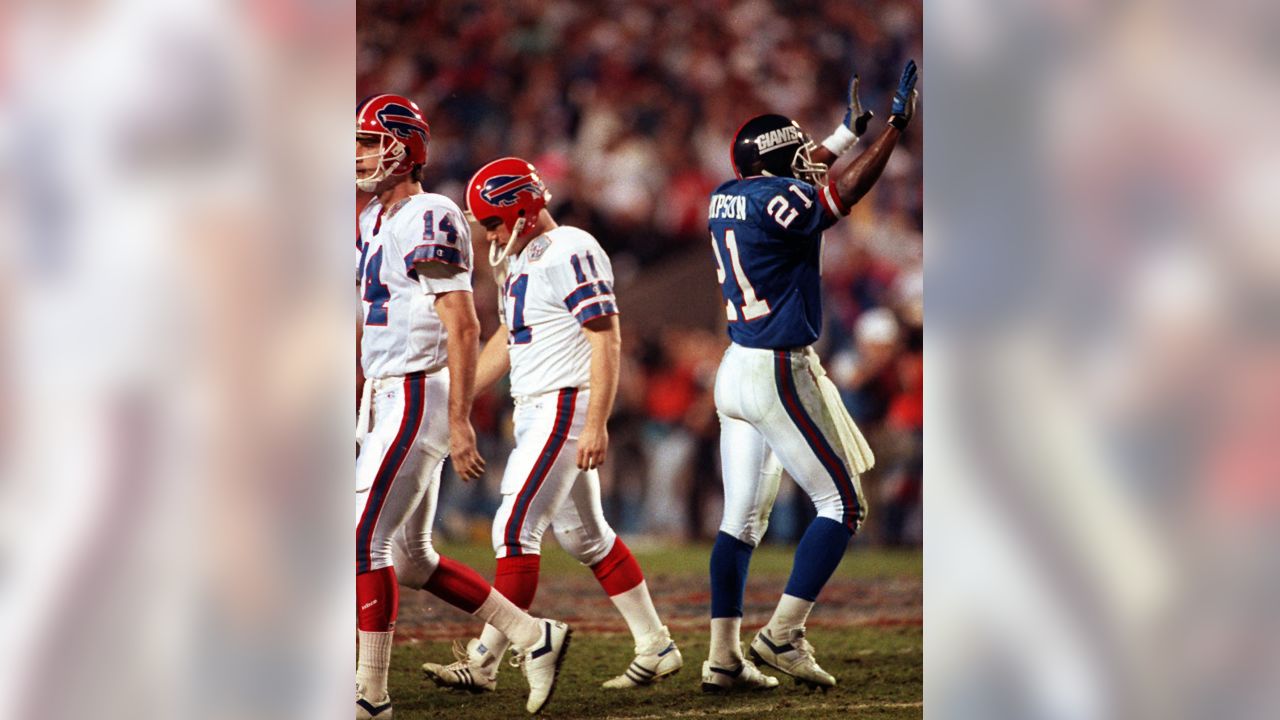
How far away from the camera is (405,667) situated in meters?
5.37

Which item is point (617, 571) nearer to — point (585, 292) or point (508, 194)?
point (585, 292)

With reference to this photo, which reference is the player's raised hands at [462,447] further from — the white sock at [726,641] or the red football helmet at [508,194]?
the white sock at [726,641]

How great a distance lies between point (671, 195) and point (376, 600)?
14.7 ft

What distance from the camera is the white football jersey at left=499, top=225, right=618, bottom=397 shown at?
4.88 metres

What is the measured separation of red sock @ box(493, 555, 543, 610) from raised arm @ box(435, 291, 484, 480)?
440 millimetres

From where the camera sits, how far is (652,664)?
16.2 ft

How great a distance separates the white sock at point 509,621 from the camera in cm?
466

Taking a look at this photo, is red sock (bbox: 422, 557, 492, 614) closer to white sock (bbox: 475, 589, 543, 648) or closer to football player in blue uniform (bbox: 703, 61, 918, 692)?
white sock (bbox: 475, 589, 543, 648)

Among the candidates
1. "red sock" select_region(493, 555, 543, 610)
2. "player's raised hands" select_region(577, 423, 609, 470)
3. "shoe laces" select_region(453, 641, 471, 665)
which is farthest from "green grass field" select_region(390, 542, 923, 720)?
"player's raised hands" select_region(577, 423, 609, 470)

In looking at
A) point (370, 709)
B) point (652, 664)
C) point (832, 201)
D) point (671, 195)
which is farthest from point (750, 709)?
point (671, 195)
